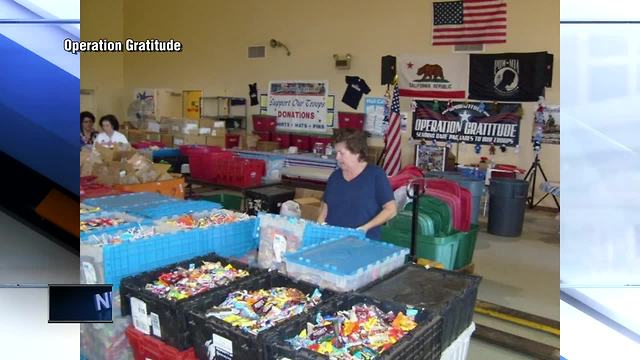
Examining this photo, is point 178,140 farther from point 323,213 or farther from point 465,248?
point 323,213

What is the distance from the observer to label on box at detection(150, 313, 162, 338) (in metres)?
2.10

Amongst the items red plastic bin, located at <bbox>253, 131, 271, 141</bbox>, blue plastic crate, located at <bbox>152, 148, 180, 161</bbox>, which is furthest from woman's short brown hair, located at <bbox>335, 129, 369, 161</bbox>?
red plastic bin, located at <bbox>253, 131, 271, 141</bbox>

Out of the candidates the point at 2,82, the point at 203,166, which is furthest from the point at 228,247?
the point at 203,166

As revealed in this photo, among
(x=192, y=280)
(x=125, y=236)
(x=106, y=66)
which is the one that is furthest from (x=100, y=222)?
(x=106, y=66)

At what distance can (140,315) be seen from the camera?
2184 millimetres

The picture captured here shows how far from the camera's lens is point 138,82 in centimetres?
1358

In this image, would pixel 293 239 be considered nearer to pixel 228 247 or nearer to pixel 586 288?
pixel 228 247

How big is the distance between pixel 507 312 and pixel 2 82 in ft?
12.7

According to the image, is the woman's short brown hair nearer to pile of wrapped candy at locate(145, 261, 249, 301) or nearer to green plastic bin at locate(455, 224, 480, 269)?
pile of wrapped candy at locate(145, 261, 249, 301)

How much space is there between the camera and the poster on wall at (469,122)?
8.16m

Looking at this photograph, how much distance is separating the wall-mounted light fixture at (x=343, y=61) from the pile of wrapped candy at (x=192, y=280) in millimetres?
7661

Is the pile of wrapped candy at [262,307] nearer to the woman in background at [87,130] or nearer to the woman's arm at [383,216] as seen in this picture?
the woman's arm at [383,216]

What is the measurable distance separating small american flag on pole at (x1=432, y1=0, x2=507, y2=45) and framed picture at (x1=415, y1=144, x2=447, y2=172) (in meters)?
1.69
